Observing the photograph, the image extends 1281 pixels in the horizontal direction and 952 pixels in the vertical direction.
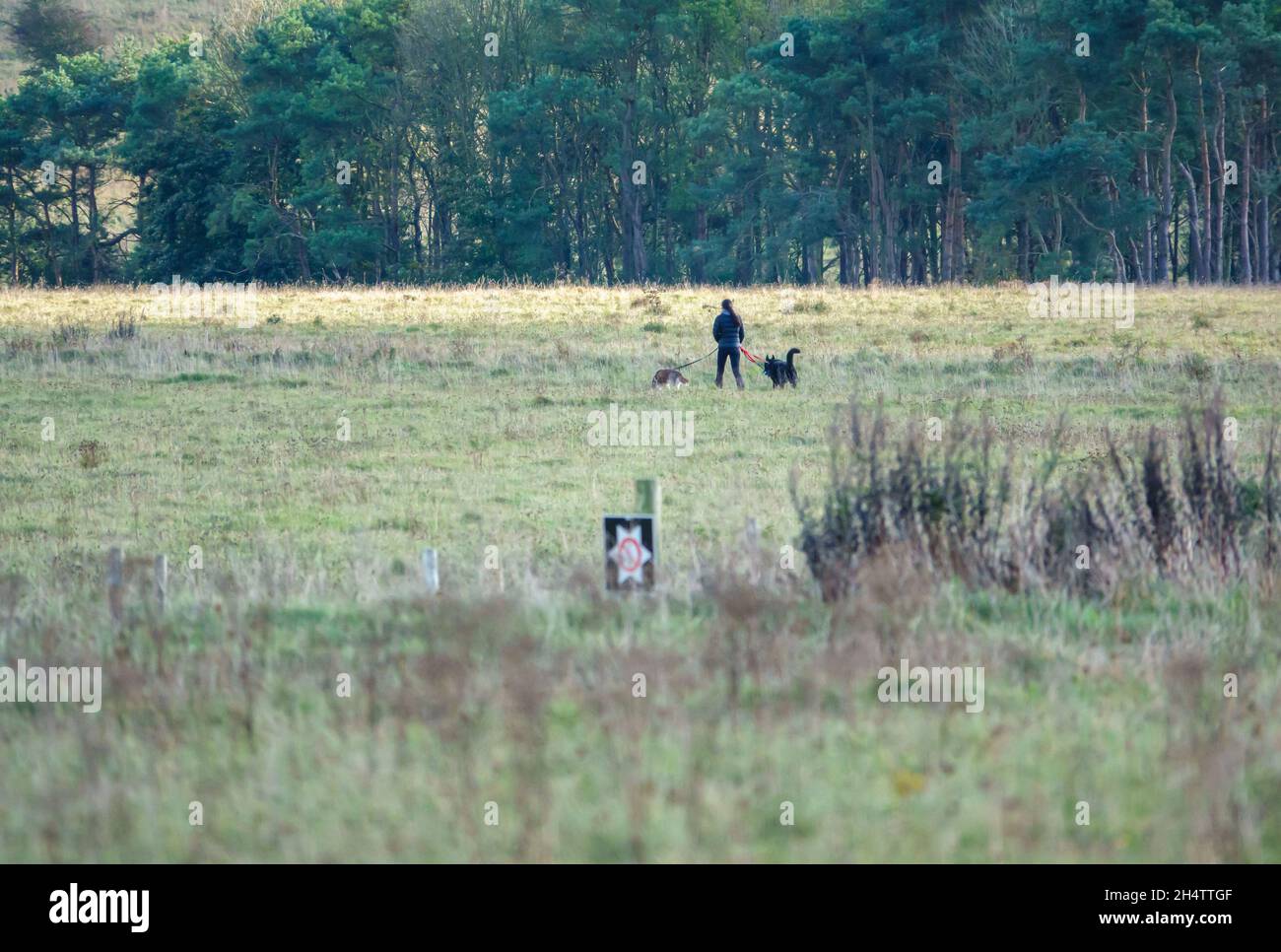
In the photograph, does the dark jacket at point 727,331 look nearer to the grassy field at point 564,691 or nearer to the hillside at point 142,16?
the grassy field at point 564,691

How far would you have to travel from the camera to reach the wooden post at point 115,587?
7.71 metres

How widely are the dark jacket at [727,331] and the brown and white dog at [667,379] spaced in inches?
30.8

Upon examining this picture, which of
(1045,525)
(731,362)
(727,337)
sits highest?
(727,337)

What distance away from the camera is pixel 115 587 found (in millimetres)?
7879

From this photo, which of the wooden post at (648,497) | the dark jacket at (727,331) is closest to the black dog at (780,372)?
the dark jacket at (727,331)

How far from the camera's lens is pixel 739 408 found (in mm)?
18500

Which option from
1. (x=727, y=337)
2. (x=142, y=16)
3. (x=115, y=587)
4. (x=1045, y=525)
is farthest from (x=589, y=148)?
(x=115, y=587)

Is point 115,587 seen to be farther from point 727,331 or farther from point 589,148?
point 589,148

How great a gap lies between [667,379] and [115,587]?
1258 centimetres

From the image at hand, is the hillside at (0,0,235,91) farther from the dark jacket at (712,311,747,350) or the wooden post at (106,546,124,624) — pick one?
the wooden post at (106,546,124,624)

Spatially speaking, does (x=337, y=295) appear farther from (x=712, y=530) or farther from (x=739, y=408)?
(x=712, y=530)

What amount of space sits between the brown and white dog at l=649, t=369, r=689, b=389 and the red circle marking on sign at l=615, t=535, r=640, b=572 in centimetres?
1201

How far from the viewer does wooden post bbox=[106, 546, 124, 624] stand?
25.3ft
